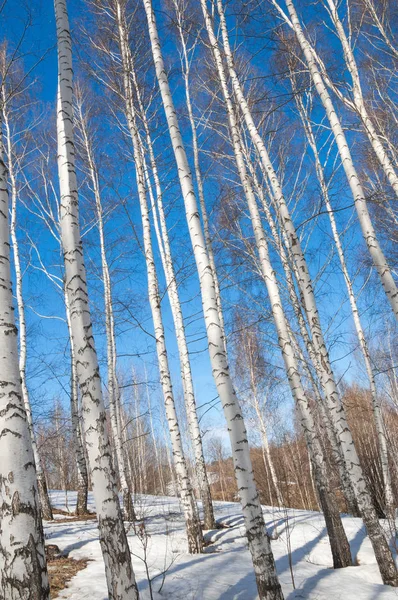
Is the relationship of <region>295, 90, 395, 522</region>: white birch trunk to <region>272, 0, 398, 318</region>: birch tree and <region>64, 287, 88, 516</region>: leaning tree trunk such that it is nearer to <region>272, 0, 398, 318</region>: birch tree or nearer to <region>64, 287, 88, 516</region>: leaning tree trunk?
<region>272, 0, 398, 318</region>: birch tree

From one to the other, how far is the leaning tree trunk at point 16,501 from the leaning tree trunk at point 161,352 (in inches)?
157

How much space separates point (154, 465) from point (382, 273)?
31401 millimetres

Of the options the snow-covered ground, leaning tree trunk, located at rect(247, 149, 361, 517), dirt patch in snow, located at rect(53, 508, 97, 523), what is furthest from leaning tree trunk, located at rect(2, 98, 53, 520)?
leaning tree trunk, located at rect(247, 149, 361, 517)

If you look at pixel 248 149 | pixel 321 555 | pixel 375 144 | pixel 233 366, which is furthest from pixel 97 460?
pixel 233 366

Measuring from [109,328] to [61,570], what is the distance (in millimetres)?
5371

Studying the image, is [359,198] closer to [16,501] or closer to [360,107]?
[360,107]

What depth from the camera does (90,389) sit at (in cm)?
305

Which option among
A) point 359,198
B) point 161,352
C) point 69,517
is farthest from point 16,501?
point 69,517

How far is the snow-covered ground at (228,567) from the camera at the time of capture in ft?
12.9

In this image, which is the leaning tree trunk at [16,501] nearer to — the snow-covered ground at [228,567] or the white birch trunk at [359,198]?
the snow-covered ground at [228,567]

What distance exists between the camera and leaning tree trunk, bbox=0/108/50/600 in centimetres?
210

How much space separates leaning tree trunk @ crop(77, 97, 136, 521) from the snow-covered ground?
118 cm

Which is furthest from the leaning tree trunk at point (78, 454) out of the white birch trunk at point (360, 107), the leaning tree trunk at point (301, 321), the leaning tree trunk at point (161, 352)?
the white birch trunk at point (360, 107)

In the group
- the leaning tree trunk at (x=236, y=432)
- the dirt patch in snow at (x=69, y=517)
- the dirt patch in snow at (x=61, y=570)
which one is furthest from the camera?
the dirt patch in snow at (x=69, y=517)
